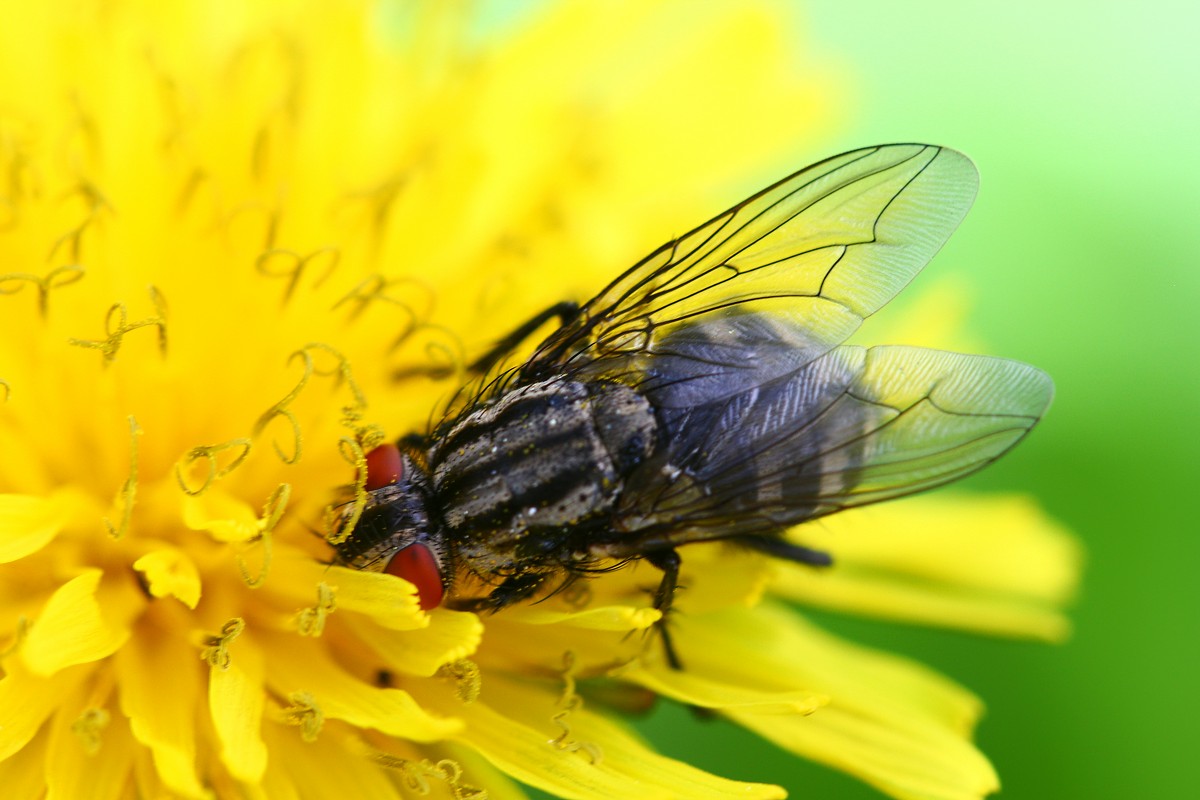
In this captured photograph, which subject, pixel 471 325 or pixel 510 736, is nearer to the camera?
pixel 510 736

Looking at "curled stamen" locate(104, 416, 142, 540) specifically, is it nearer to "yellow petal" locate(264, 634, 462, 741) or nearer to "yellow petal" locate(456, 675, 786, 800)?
"yellow petal" locate(264, 634, 462, 741)

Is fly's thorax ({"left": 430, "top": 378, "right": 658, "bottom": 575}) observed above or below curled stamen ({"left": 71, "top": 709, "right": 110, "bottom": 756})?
above

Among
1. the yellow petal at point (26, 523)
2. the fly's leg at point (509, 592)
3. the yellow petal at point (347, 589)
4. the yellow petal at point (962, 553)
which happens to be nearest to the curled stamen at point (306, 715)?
the yellow petal at point (347, 589)

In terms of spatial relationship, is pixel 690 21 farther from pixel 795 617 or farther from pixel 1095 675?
pixel 1095 675

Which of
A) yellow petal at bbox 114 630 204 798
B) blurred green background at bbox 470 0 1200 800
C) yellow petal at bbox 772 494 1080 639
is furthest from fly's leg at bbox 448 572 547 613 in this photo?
blurred green background at bbox 470 0 1200 800

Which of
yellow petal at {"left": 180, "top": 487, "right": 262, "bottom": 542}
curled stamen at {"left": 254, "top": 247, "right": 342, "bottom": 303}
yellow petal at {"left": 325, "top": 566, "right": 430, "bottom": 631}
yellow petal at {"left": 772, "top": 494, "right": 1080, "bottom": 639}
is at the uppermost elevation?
curled stamen at {"left": 254, "top": 247, "right": 342, "bottom": 303}

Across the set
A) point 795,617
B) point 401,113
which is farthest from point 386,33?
point 795,617
